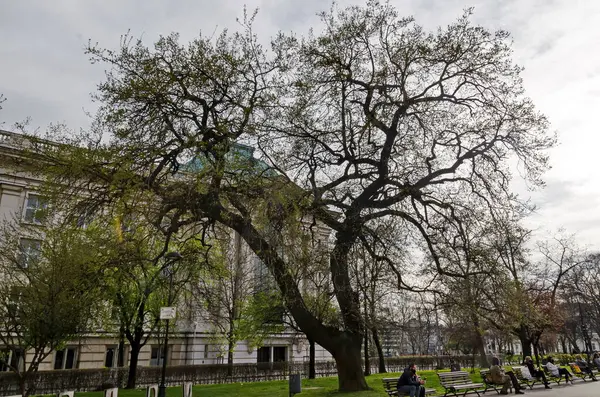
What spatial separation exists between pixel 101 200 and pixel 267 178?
524 centimetres

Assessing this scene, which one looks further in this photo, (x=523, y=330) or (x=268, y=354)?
(x=268, y=354)

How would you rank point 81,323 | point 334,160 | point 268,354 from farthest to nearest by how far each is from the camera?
point 268,354
point 334,160
point 81,323

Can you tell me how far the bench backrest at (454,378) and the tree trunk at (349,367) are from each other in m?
3.53

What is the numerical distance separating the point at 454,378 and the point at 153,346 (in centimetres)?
2697

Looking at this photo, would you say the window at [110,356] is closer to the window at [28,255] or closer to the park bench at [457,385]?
the window at [28,255]

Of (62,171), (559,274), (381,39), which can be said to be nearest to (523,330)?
(559,274)

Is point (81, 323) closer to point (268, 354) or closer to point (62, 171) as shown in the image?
point (62, 171)

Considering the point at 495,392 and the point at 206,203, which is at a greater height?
the point at 206,203

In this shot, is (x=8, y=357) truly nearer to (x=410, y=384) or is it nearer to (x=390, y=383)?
(x=390, y=383)

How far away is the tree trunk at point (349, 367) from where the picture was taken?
16.2m

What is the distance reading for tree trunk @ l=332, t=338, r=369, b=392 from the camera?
53.1ft

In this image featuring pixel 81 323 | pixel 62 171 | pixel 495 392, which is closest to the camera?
pixel 62 171

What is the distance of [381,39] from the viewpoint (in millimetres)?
15969

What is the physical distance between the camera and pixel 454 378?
1939cm
